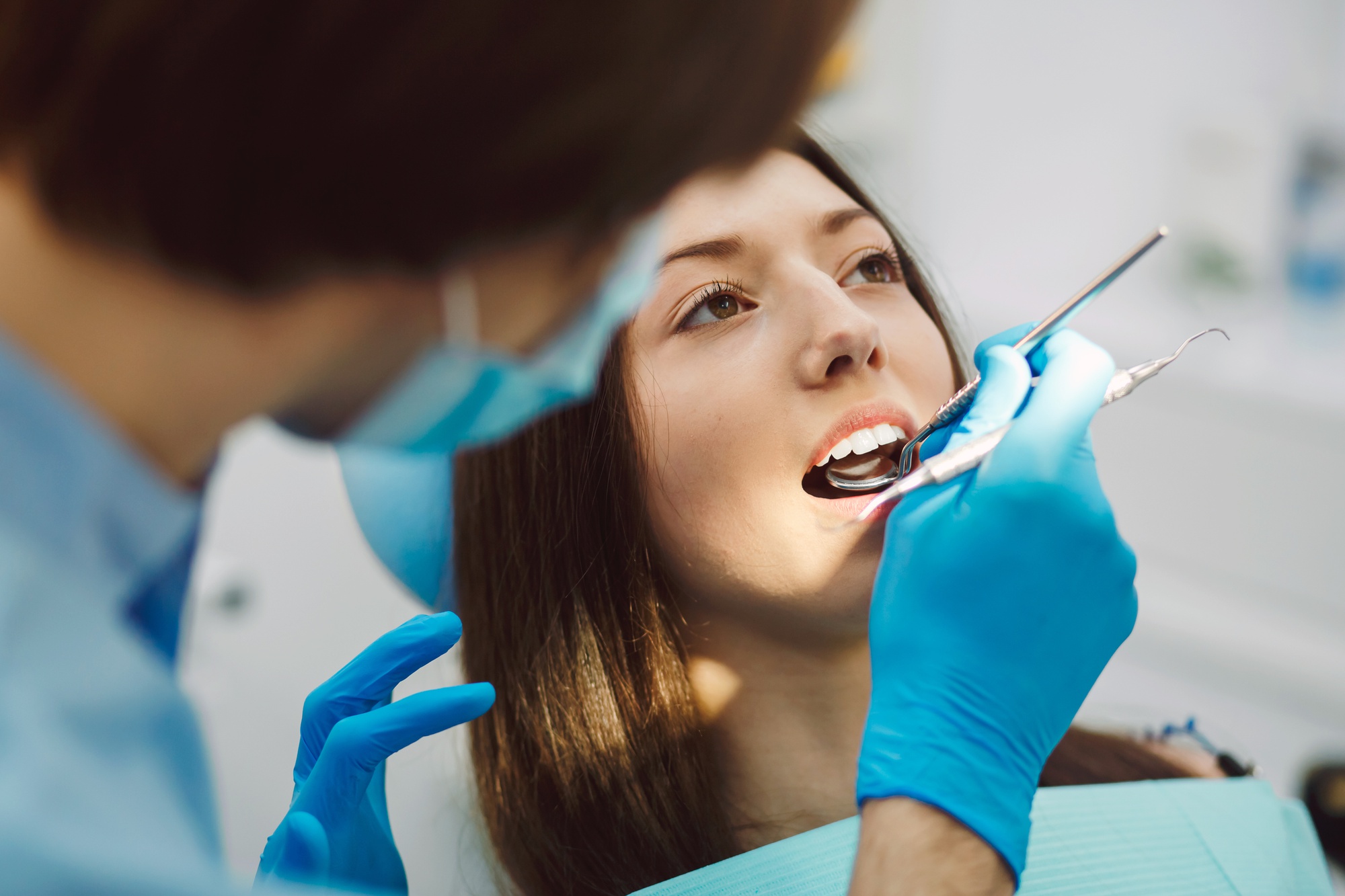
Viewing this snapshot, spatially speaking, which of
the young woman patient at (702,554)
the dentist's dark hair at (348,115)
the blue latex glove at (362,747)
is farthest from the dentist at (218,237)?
the young woman patient at (702,554)

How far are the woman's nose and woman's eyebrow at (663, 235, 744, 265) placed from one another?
88mm

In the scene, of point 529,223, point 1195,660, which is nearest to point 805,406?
point 529,223

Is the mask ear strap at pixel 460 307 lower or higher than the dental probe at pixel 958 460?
higher

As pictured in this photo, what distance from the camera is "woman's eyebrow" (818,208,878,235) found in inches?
39.8

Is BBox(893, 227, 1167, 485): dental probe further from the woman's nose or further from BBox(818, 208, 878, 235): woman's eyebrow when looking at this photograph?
BBox(818, 208, 878, 235): woman's eyebrow

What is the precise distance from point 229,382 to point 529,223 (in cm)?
16

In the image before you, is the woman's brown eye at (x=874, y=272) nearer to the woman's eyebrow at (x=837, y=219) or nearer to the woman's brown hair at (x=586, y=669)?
the woman's eyebrow at (x=837, y=219)

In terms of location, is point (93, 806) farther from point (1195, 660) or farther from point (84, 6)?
point (1195, 660)

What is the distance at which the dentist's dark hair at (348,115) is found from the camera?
427 mm

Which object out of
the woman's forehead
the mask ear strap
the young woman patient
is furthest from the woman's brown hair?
the mask ear strap

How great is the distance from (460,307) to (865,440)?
494 mm

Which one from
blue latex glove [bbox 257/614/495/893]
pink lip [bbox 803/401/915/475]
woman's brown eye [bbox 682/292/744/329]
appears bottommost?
blue latex glove [bbox 257/614/495/893]

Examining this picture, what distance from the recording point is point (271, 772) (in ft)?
4.06

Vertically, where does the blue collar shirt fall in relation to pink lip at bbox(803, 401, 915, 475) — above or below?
above
